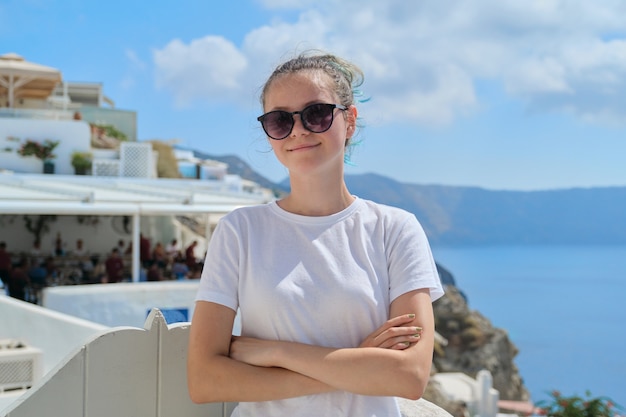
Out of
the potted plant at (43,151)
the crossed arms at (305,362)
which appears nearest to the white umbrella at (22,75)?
the potted plant at (43,151)

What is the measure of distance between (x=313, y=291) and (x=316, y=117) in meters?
0.46

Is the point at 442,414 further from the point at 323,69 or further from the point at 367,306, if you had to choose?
the point at 323,69

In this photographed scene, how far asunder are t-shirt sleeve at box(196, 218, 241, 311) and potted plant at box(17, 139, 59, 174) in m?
20.2

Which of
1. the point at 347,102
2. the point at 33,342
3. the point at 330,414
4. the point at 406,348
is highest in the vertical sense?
the point at 347,102

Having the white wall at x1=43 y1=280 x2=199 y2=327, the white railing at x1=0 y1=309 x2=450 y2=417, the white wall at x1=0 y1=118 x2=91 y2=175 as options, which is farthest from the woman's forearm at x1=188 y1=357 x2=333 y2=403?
the white wall at x1=0 y1=118 x2=91 y2=175

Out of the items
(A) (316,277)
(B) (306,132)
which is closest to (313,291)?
(A) (316,277)

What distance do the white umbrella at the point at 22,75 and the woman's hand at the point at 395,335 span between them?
1003 inches

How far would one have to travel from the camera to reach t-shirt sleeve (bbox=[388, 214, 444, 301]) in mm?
2066

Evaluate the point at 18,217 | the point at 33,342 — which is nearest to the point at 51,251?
the point at 18,217

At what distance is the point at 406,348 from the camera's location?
2025 millimetres

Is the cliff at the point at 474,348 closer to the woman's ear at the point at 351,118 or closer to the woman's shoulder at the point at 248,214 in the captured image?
the woman's ear at the point at 351,118

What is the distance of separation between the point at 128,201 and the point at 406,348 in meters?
12.8

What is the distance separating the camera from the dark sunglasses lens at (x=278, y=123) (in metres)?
2.12

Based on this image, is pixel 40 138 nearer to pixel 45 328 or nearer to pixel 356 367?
pixel 45 328
